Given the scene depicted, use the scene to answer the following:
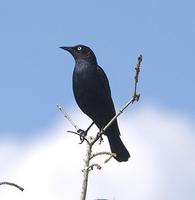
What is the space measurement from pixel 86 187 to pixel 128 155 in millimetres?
7426

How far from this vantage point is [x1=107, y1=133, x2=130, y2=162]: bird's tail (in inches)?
415

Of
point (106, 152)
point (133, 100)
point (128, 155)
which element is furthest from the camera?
point (128, 155)

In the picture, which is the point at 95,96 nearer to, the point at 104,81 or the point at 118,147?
the point at 104,81

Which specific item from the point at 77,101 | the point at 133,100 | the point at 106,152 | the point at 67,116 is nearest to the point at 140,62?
the point at 133,100

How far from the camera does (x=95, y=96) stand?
10742 millimetres

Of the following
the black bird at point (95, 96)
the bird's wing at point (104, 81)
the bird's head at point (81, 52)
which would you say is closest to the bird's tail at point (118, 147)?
the black bird at point (95, 96)

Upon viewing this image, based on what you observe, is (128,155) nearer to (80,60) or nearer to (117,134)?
(117,134)

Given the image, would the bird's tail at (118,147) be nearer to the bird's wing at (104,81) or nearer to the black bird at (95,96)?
the black bird at (95,96)

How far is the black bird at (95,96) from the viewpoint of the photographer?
34.8ft

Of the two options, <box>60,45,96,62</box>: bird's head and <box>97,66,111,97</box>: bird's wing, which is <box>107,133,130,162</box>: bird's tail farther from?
<box>60,45,96,62</box>: bird's head

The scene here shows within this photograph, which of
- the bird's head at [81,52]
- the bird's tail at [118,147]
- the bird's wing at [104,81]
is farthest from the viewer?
the bird's head at [81,52]

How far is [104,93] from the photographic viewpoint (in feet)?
36.0

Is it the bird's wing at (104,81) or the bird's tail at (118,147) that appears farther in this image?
the bird's wing at (104,81)

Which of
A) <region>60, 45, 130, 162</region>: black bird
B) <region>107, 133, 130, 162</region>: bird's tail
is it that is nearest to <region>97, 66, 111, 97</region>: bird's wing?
<region>60, 45, 130, 162</region>: black bird
